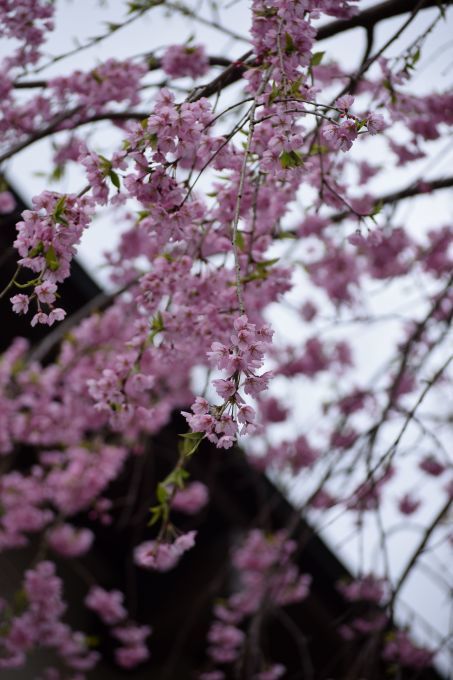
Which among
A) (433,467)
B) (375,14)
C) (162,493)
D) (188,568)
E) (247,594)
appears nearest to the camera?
(162,493)

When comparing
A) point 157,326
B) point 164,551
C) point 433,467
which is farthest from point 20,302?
point 433,467

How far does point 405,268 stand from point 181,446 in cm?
272

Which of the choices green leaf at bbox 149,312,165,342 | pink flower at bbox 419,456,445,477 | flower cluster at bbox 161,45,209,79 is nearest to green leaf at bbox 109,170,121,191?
green leaf at bbox 149,312,165,342

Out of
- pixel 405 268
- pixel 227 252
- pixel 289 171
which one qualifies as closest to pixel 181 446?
pixel 227 252

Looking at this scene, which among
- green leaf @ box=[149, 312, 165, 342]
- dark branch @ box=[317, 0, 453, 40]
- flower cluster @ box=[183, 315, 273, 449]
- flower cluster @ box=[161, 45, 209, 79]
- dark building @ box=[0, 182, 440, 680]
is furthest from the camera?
dark building @ box=[0, 182, 440, 680]

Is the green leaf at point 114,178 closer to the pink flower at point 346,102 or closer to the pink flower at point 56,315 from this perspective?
the pink flower at point 56,315

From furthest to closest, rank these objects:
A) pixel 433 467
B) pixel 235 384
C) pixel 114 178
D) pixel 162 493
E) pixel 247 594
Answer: pixel 247 594, pixel 433 467, pixel 162 493, pixel 114 178, pixel 235 384

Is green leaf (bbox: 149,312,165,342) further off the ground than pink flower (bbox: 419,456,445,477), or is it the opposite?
green leaf (bbox: 149,312,165,342)

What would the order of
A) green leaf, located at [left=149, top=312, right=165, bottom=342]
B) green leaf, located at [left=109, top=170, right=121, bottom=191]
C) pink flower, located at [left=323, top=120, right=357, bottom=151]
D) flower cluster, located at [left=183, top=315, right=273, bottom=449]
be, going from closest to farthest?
1. flower cluster, located at [left=183, top=315, right=273, bottom=449]
2. pink flower, located at [left=323, top=120, right=357, bottom=151]
3. green leaf, located at [left=109, top=170, right=121, bottom=191]
4. green leaf, located at [left=149, top=312, right=165, bottom=342]

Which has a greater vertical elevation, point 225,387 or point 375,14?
point 375,14

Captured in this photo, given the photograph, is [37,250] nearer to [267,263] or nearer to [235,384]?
[235,384]

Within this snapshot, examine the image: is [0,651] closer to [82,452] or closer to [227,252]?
[82,452]

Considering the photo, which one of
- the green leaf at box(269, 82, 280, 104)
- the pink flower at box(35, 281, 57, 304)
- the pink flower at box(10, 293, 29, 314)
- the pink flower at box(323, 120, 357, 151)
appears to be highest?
the pink flower at box(10, 293, 29, 314)

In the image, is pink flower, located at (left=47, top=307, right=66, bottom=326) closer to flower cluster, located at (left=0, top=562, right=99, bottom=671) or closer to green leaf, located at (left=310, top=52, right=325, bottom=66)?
green leaf, located at (left=310, top=52, right=325, bottom=66)
